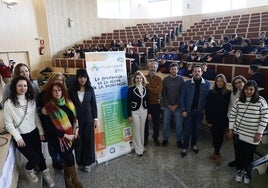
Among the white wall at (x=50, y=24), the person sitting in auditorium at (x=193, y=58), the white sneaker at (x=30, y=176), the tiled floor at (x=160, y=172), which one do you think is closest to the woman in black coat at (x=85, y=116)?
the tiled floor at (x=160, y=172)

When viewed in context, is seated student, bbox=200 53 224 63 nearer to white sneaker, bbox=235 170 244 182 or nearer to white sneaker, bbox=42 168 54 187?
white sneaker, bbox=235 170 244 182

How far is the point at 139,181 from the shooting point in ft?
8.84

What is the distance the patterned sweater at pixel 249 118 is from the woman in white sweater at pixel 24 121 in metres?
2.33

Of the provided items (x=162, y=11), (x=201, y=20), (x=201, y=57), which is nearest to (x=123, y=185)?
(x=201, y=57)

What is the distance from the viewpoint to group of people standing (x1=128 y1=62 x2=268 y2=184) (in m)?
2.48

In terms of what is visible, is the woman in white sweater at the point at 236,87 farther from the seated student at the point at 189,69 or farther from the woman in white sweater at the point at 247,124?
the seated student at the point at 189,69

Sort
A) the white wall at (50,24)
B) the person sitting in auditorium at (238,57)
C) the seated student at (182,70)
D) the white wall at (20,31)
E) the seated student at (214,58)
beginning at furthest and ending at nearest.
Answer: the white wall at (50,24)
the white wall at (20,31)
the seated student at (214,58)
the seated student at (182,70)
the person sitting in auditorium at (238,57)

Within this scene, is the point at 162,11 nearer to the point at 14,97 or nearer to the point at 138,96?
the point at 138,96

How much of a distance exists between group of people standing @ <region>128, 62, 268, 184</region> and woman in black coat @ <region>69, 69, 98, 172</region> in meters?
0.68

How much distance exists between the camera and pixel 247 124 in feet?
8.23

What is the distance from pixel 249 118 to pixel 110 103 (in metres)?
1.89

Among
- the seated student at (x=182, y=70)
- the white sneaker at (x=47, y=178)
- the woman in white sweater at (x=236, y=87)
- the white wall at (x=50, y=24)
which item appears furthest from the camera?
the white wall at (x=50, y=24)

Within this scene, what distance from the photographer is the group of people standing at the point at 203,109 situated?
8.14 ft

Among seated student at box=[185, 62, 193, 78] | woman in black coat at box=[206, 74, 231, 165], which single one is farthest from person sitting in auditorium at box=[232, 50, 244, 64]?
woman in black coat at box=[206, 74, 231, 165]
